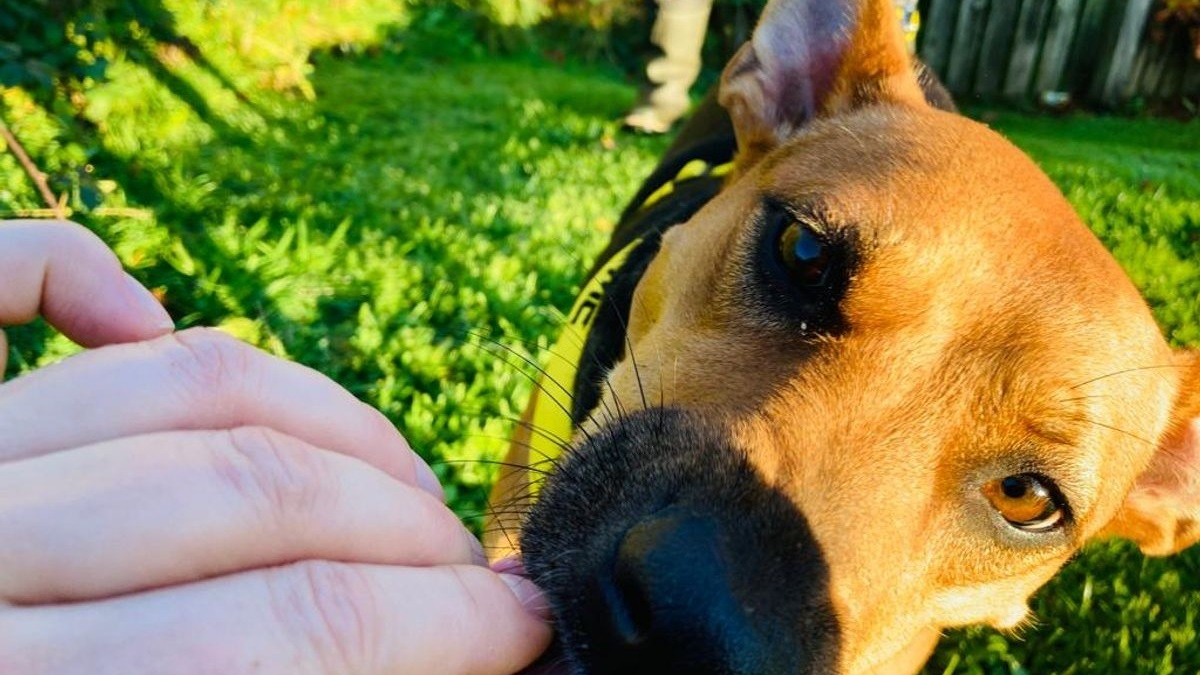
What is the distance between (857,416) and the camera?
2.19 meters

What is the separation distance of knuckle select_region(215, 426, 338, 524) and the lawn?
2243mm

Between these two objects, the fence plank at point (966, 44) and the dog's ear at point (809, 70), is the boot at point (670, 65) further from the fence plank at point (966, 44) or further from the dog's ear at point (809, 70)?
the dog's ear at point (809, 70)

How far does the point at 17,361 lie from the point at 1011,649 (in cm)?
433

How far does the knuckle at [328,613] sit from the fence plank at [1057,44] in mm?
15284

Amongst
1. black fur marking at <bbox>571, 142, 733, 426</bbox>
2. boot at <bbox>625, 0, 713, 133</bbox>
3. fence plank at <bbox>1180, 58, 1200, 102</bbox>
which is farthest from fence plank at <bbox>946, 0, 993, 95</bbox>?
black fur marking at <bbox>571, 142, 733, 426</bbox>

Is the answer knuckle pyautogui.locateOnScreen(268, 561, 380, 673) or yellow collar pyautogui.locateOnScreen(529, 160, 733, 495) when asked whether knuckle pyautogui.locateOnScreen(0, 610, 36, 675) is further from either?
yellow collar pyautogui.locateOnScreen(529, 160, 733, 495)

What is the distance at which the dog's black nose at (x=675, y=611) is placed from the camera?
1521 mm

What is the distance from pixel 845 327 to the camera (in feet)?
7.74

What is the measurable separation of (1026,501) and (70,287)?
2.34 meters

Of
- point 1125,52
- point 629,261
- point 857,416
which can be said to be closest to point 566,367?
point 629,261

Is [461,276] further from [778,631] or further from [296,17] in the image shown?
A: [296,17]

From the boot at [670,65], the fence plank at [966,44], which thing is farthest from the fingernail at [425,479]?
the fence plank at [966,44]

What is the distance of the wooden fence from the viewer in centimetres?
1259

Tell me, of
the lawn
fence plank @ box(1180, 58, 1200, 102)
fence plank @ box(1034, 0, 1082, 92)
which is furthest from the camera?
fence plank @ box(1034, 0, 1082, 92)
